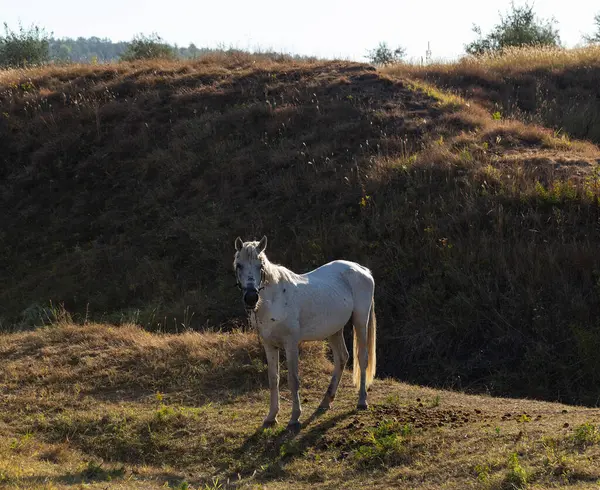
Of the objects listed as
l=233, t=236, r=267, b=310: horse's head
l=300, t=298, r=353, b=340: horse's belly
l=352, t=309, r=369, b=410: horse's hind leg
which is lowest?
l=352, t=309, r=369, b=410: horse's hind leg

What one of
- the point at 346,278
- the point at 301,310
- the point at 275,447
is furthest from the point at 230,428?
the point at 346,278

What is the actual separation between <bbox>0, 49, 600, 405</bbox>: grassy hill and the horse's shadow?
3902mm

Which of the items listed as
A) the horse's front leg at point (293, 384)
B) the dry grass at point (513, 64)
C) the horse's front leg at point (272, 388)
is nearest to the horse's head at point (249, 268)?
the horse's front leg at point (293, 384)

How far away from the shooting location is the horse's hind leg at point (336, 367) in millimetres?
9164

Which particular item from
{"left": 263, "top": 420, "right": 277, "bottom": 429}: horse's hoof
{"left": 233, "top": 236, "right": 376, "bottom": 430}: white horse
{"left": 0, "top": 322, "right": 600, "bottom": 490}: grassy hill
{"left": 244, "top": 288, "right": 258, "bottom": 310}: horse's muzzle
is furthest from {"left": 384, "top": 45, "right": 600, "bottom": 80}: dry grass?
{"left": 244, "top": 288, "right": 258, "bottom": 310}: horse's muzzle

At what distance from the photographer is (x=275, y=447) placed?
7.93 metres

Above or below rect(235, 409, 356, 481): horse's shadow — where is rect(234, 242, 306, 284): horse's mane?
above

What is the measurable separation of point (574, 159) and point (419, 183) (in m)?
3.32

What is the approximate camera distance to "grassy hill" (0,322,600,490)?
685 centimetres

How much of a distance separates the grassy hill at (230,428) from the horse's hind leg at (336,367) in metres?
0.19

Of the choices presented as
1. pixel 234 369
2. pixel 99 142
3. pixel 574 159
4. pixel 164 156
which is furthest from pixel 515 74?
pixel 234 369

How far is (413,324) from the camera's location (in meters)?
12.9

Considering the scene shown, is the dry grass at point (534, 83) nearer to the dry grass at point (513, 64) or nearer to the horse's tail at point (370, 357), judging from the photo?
the dry grass at point (513, 64)

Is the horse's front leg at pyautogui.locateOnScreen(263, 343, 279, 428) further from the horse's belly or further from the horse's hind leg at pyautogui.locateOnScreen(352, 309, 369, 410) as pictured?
the horse's hind leg at pyautogui.locateOnScreen(352, 309, 369, 410)
